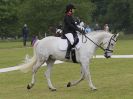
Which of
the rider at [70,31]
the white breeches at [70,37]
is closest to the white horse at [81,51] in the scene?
the rider at [70,31]

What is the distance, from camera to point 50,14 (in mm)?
68938

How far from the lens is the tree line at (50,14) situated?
6962 cm

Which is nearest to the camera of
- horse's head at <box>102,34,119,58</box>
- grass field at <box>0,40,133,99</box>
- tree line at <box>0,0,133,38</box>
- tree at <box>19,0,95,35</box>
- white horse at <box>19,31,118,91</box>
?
grass field at <box>0,40,133,99</box>

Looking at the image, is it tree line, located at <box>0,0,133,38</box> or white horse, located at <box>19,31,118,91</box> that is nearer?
white horse, located at <box>19,31,118,91</box>

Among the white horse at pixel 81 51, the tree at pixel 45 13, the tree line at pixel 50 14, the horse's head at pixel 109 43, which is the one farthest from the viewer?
the tree line at pixel 50 14

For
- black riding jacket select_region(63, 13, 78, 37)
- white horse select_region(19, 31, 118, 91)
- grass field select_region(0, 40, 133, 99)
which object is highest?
black riding jacket select_region(63, 13, 78, 37)

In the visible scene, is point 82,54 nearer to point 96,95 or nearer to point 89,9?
point 96,95

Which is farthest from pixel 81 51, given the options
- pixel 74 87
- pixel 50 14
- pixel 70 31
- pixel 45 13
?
pixel 45 13

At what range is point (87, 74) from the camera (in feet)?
52.8

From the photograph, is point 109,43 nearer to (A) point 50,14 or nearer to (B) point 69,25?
(B) point 69,25

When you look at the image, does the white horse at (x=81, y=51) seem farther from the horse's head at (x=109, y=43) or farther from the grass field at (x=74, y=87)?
the grass field at (x=74, y=87)

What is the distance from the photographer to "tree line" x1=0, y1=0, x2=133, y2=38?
69.6m

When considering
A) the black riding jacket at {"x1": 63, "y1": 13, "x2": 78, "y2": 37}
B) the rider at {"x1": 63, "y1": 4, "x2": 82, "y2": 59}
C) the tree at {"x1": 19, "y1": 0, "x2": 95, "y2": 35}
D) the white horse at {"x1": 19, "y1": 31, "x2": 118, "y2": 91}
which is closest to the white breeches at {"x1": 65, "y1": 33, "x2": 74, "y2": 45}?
the rider at {"x1": 63, "y1": 4, "x2": 82, "y2": 59}

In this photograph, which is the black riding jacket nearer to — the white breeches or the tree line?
the white breeches
